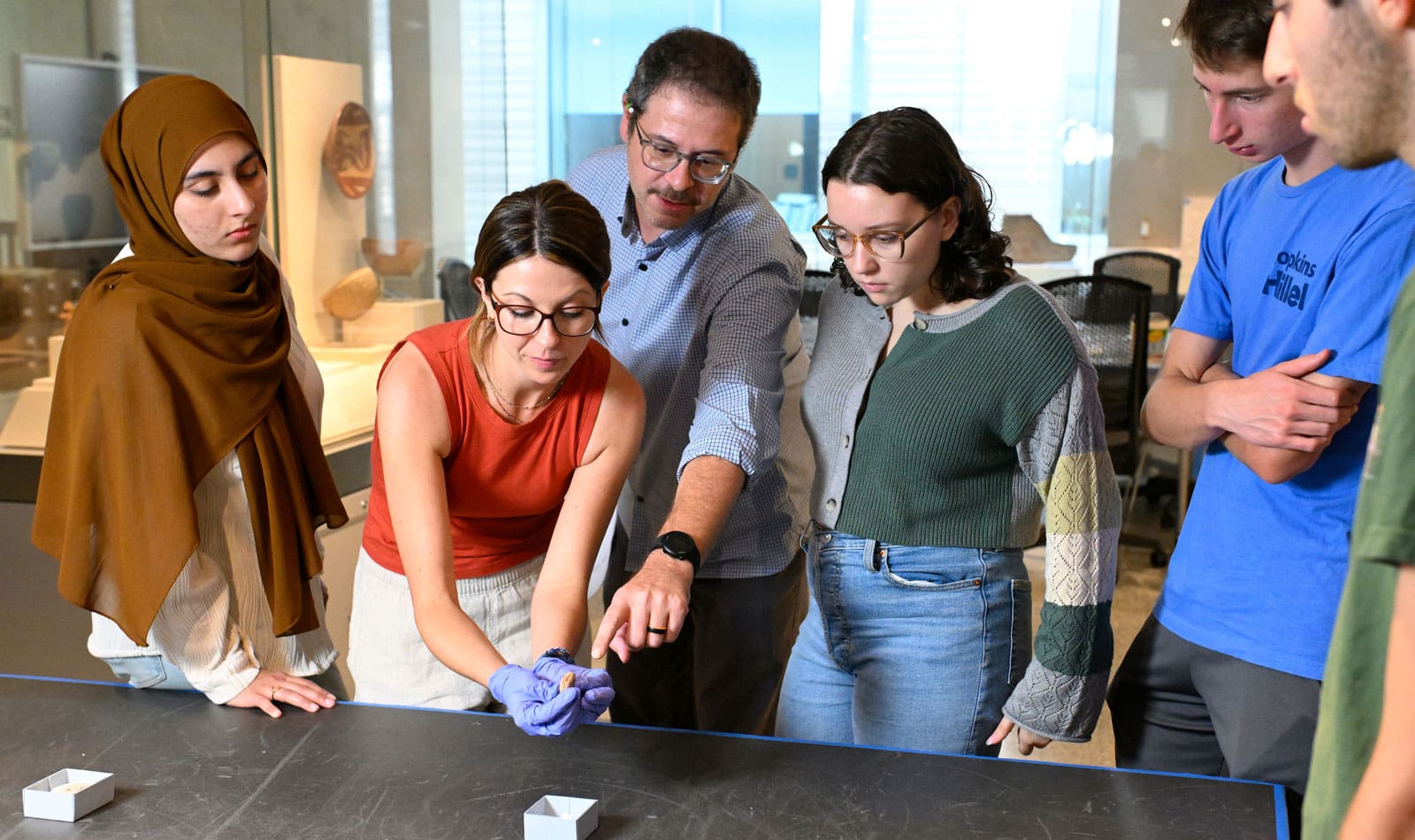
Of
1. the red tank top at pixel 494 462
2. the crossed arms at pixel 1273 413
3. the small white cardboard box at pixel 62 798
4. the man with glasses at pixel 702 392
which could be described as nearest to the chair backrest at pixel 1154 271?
the man with glasses at pixel 702 392

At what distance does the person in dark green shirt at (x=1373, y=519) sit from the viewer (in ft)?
2.10

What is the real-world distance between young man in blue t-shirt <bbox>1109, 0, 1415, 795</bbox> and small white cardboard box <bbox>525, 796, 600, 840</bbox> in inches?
29.1

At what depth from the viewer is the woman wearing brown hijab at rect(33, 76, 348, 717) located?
150cm

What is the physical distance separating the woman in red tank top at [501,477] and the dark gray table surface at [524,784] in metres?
0.09

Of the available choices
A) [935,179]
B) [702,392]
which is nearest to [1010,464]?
[935,179]

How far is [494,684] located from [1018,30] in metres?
5.11

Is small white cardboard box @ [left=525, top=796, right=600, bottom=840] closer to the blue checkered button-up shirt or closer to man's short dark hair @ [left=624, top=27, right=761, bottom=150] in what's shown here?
the blue checkered button-up shirt

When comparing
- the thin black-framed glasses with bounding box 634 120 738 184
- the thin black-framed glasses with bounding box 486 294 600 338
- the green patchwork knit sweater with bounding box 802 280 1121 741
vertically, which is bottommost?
the green patchwork knit sweater with bounding box 802 280 1121 741

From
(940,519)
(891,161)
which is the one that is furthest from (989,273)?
(940,519)

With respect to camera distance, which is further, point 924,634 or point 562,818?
point 924,634

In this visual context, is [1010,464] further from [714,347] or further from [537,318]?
[537,318]

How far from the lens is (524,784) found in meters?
1.34

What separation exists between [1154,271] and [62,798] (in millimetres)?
4705

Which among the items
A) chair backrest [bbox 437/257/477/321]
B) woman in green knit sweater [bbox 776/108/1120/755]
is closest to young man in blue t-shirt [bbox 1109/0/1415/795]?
woman in green knit sweater [bbox 776/108/1120/755]
